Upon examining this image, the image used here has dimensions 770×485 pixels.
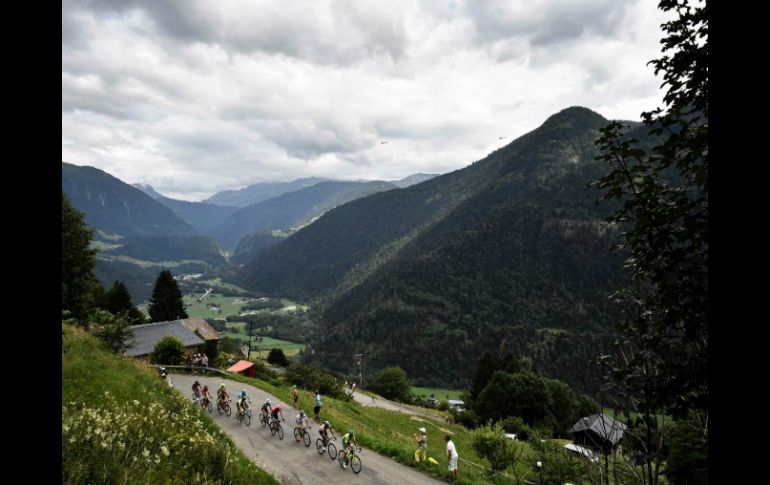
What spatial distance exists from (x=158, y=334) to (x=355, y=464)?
46.8 metres

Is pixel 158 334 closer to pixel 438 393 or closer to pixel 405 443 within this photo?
pixel 405 443

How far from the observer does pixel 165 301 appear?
75188 mm

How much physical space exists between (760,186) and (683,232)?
3589 millimetres

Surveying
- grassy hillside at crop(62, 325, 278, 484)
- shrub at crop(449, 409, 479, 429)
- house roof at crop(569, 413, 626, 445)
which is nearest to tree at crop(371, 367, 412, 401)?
shrub at crop(449, 409, 479, 429)

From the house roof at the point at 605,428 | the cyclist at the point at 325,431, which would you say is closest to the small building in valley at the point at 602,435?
the house roof at the point at 605,428

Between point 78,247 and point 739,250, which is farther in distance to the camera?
point 78,247

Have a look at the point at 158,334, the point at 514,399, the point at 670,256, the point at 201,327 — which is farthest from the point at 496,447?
the point at 201,327

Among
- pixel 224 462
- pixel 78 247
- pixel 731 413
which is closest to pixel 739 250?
pixel 731 413

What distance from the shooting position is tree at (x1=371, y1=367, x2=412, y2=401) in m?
101

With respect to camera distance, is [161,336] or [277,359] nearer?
[161,336]

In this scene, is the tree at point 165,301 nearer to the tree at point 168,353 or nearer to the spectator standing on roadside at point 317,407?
the tree at point 168,353

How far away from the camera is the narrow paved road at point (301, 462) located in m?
18.6
